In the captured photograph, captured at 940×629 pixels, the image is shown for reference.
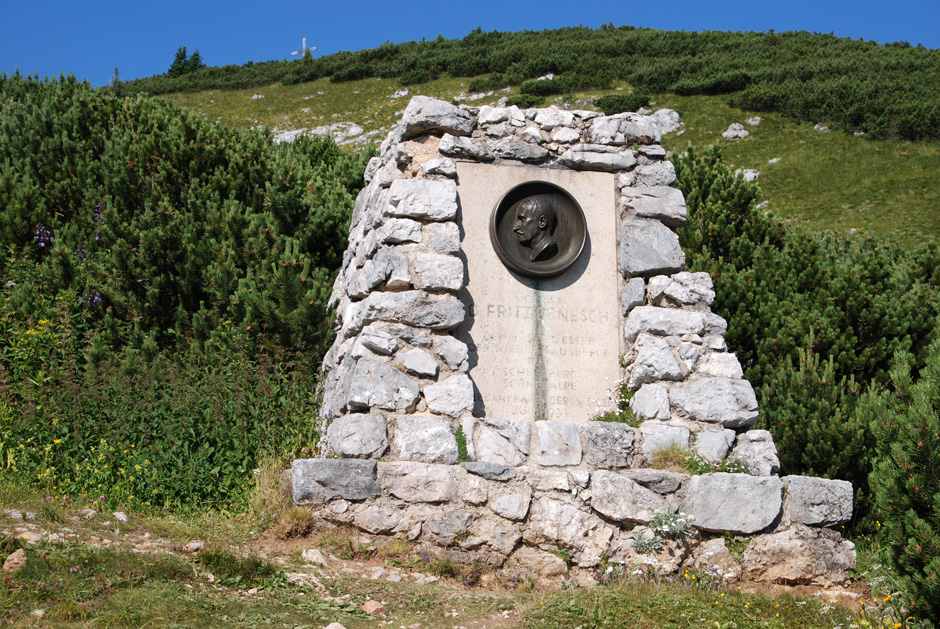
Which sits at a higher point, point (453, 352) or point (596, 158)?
point (596, 158)

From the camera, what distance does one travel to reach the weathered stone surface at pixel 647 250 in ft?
23.5

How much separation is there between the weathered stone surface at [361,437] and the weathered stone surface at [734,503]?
2.41 meters

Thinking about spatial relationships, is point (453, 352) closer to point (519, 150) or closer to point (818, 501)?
point (519, 150)

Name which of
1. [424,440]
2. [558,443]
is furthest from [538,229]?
[424,440]

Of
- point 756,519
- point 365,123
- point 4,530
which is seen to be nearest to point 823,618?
point 756,519

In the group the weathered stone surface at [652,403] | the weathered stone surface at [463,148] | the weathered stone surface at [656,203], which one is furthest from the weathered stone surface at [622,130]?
the weathered stone surface at [652,403]

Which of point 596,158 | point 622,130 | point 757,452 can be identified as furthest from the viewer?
point 622,130

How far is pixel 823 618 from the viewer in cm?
498

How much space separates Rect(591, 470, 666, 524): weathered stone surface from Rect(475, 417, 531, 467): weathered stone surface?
24.1 inches

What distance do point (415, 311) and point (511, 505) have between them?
5.79 ft

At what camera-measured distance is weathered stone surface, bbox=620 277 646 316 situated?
7004mm

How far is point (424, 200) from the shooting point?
6785 mm

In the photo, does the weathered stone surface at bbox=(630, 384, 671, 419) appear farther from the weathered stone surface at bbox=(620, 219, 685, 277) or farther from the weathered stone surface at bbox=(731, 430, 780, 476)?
the weathered stone surface at bbox=(620, 219, 685, 277)

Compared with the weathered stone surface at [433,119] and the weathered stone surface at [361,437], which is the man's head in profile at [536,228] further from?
the weathered stone surface at [361,437]
